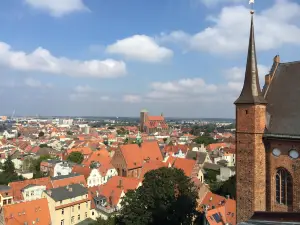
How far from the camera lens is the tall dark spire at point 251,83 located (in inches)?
779

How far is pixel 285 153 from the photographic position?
1914 centimetres

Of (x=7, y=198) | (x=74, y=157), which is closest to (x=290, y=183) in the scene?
(x=7, y=198)

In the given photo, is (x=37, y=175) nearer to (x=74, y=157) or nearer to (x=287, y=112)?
(x=74, y=157)

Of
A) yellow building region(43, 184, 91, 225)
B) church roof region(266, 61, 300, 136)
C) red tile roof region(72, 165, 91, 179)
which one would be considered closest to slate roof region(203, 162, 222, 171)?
red tile roof region(72, 165, 91, 179)

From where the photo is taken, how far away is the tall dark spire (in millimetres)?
19797

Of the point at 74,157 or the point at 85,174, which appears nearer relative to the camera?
the point at 85,174

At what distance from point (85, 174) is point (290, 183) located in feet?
178

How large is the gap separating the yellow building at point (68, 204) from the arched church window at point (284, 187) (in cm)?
3264

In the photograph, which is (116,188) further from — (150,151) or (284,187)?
(284,187)

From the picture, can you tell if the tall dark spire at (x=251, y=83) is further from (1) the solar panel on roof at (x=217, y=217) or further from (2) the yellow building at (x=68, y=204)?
(2) the yellow building at (x=68, y=204)

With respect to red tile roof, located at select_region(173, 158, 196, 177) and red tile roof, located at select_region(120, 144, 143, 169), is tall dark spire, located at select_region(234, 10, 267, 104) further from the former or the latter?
red tile roof, located at select_region(120, 144, 143, 169)

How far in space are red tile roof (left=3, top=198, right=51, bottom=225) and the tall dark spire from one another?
33151 mm

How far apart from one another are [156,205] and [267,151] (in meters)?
19.2

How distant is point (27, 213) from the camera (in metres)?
41.9
